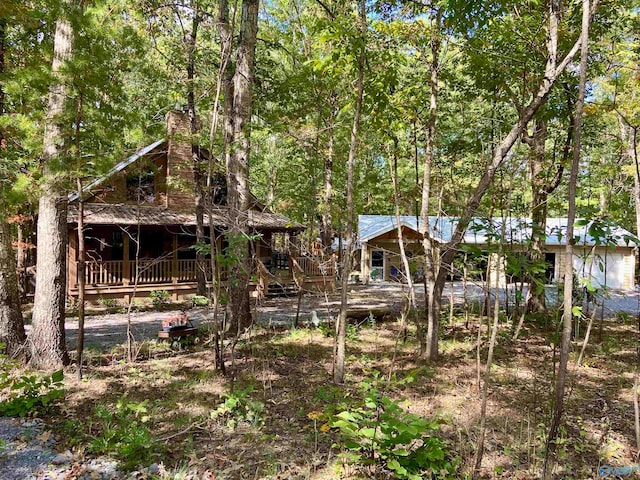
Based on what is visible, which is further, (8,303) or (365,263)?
(365,263)

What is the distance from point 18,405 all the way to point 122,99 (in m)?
3.99

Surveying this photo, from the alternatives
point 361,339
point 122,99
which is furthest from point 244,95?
point 361,339

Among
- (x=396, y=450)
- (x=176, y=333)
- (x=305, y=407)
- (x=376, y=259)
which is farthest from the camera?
(x=376, y=259)

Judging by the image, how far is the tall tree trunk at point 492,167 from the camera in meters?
5.21

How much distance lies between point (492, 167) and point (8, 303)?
24.0 feet

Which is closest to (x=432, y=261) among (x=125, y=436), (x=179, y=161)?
(x=125, y=436)

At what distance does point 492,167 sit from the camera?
565cm

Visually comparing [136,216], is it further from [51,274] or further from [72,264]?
[51,274]

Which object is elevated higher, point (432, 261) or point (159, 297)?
point (432, 261)

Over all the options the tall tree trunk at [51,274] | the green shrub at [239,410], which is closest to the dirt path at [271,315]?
the tall tree trunk at [51,274]

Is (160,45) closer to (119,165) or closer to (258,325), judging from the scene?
(119,165)

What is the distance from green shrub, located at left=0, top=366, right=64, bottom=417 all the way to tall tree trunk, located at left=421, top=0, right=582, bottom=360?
15.6ft

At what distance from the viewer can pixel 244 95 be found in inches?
307

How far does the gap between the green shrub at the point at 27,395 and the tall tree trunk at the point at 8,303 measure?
1.09 m
